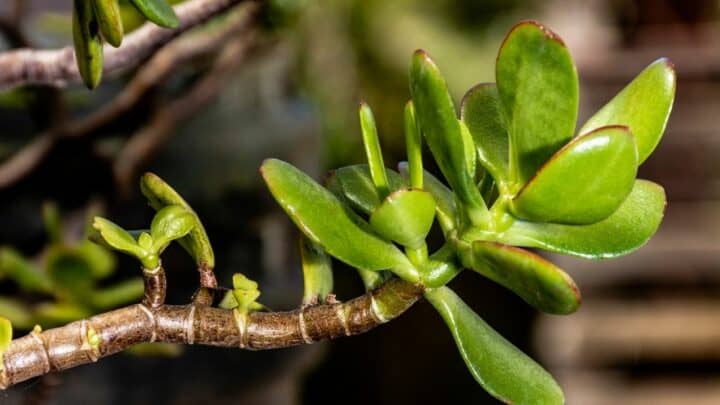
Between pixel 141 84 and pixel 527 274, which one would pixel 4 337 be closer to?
pixel 527 274

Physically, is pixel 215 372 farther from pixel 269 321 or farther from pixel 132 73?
pixel 269 321

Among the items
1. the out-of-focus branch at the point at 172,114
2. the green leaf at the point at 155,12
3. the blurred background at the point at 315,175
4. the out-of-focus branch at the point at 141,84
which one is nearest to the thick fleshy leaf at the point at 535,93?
the green leaf at the point at 155,12

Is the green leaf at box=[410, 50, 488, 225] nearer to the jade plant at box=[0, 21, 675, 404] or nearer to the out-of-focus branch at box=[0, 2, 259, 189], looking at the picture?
the jade plant at box=[0, 21, 675, 404]

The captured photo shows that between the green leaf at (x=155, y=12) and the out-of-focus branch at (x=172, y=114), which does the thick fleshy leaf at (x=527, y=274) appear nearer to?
the green leaf at (x=155, y=12)

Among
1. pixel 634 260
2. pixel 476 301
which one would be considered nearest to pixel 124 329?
pixel 634 260

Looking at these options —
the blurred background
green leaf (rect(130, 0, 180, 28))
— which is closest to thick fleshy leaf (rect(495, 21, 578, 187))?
green leaf (rect(130, 0, 180, 28))

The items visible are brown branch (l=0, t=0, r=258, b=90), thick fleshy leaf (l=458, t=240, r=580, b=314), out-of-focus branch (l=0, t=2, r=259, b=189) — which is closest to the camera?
thick fleshy leaf (l=458, t=240, r=580, b=314)

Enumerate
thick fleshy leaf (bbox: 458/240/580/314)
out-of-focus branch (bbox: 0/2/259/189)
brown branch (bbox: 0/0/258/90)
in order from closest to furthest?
thick fleshy leaf (bbox: 458/240/580/314) → brown branch (bbox: 0/0/258/90) → out-of-focus branch (bbox: 0/2/259/189)
